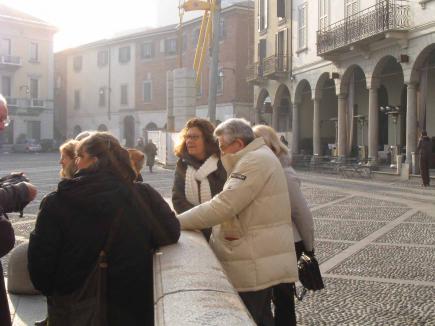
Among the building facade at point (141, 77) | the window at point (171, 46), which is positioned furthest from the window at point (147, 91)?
the window at point (171, 46)

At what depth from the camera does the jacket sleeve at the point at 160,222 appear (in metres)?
2.92

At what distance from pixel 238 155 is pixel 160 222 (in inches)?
28.7

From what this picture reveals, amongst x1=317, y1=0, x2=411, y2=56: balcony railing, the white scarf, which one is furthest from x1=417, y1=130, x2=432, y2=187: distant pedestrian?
the white scarf

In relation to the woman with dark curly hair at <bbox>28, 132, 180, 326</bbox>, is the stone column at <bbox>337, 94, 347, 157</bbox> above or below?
above

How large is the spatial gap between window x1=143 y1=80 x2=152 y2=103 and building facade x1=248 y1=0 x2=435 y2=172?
570 inches

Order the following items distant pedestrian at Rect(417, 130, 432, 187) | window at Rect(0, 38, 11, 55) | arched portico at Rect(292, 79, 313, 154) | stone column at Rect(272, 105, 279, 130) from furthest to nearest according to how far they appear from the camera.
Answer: window at Rect(0, 38, 11, 55), stone column at Rect(272, 105, 279, 130), arched portico at Rect(292, 79, 313, 154), distant pedestrian at Rect(417, 130, 432, 187)

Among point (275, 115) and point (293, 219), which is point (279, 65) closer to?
point (275, 115)

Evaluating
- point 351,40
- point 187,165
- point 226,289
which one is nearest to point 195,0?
point 351,40

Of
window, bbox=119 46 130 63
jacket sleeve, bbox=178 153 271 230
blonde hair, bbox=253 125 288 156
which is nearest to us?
jacket sleeve, bbox=178 153 271 230

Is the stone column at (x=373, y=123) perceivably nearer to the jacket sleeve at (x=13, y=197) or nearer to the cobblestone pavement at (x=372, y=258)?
the cobblestone pavement at (x=372, y=258)

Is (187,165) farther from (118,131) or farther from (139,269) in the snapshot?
(118,131)

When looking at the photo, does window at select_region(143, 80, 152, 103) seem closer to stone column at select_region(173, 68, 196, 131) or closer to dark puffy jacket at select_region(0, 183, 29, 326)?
stone column at select_region(173, 68, 196, 131)

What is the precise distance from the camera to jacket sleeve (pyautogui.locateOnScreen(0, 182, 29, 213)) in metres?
2.67

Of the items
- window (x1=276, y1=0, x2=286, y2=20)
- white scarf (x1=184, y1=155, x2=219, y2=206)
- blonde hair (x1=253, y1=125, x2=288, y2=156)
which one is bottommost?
white scarf (x1=184, y1=155, x2=219, y2=206)
